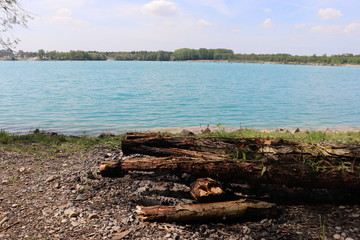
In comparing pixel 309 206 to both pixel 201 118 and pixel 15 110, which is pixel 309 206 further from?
pixel 15 110

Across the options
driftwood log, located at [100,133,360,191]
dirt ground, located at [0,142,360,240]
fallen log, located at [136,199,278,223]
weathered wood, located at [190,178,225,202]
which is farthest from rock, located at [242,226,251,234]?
driftwood log, located at [100,133,360,191]

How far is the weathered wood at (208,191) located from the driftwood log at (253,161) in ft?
0.67

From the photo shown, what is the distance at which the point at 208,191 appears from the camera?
16.0ft

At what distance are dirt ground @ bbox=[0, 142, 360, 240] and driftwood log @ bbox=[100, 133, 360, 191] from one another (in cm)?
53

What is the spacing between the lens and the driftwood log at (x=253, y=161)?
4957 mm

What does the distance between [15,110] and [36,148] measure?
19527mm

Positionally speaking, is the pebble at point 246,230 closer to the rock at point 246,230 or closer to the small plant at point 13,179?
the rock at point 246,230

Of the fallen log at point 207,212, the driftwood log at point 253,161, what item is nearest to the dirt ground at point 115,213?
the fallen log at point 207,212

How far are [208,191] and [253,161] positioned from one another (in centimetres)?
101

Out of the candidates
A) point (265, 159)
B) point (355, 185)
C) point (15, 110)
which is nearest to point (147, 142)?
point (265, 159)

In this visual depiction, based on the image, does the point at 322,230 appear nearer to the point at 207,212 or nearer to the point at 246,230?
the point at 246,230

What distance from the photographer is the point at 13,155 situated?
8953mm

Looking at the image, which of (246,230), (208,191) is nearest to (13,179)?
(208,191)

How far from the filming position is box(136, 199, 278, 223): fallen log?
4660mm
